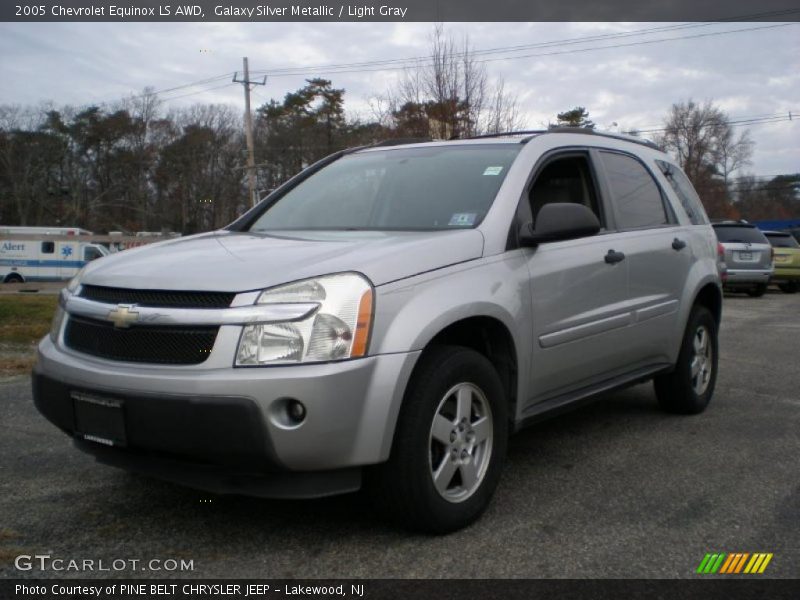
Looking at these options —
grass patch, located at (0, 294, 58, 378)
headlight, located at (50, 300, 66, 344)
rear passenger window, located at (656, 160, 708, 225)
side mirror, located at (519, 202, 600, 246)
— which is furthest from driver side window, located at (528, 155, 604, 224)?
grass patch, located at (0, 294, 58, 378)

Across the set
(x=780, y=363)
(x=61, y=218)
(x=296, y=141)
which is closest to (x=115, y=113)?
(x=61, y=218)

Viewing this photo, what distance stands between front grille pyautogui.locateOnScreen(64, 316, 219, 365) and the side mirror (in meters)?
1.66

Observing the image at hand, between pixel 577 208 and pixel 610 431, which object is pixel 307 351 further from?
pixel 610 431

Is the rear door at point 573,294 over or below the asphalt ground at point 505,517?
over

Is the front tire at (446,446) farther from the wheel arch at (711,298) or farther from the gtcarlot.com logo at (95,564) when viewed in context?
the wheel arch at (711,298)

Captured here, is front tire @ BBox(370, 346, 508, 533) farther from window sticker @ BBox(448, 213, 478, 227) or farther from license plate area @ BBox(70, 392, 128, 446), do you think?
license plate area @ BBox(70, 392, 128, 446)

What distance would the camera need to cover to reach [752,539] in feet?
10.8

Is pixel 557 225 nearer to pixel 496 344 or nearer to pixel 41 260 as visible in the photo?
pixel 496 344

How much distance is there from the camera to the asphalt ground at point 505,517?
301cm

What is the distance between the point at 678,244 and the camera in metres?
5.23

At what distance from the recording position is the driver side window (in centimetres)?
435

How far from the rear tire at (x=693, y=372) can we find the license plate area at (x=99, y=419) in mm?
3659

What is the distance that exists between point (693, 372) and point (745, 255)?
533 inches
